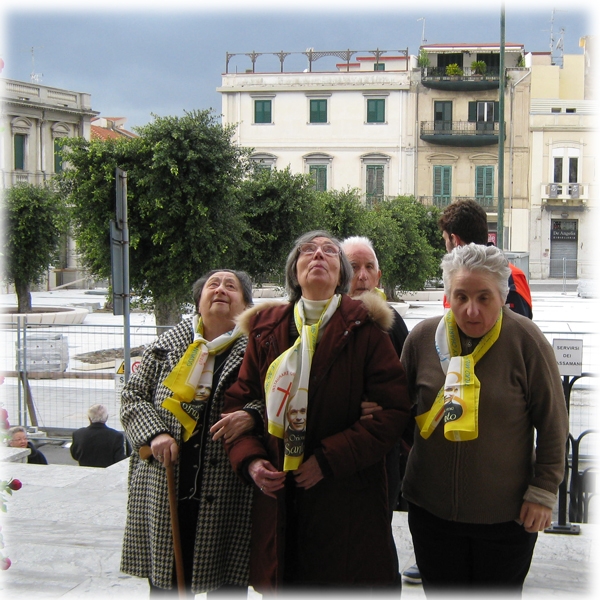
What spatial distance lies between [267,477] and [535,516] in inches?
36.3

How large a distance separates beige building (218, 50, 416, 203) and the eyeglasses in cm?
3679

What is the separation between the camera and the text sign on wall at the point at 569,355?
15.1 feet

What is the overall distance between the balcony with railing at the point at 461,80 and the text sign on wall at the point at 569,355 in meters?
36.5

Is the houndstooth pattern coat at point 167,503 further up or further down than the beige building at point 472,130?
further down

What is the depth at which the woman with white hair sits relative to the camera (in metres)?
2.46

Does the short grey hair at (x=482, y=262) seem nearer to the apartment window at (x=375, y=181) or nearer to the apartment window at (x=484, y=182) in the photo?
the apartment window at (x=375, y=181)

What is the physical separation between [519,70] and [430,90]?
4.98 metres

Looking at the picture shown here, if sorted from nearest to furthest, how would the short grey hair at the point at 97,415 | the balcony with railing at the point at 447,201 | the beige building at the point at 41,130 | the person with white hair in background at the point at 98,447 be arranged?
the person with white hair in background at the point at 98,447 < the short grey hair at the point at 97,415 < the beige building at the point at 41,130 < the balcony with railing at the point at 447,201

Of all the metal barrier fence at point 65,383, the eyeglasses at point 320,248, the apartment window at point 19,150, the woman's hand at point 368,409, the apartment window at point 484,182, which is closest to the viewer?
the woman's hand at point 368,409

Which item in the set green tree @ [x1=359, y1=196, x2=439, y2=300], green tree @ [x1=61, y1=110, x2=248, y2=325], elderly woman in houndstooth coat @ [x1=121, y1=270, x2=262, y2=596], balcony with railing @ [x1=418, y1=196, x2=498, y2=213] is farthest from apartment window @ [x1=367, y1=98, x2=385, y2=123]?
elderly woman in houndstooth coat @ [x1=121, y1=270, x2=262, y2=596]

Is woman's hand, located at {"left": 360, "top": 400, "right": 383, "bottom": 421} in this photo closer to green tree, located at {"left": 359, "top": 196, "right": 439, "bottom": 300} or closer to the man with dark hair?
the man with dark hair

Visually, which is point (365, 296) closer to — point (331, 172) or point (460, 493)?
point (460, 493)

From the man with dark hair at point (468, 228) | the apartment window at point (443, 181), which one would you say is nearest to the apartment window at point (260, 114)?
the apartment window at point (443, 181)

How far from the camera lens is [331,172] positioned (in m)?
39.8
